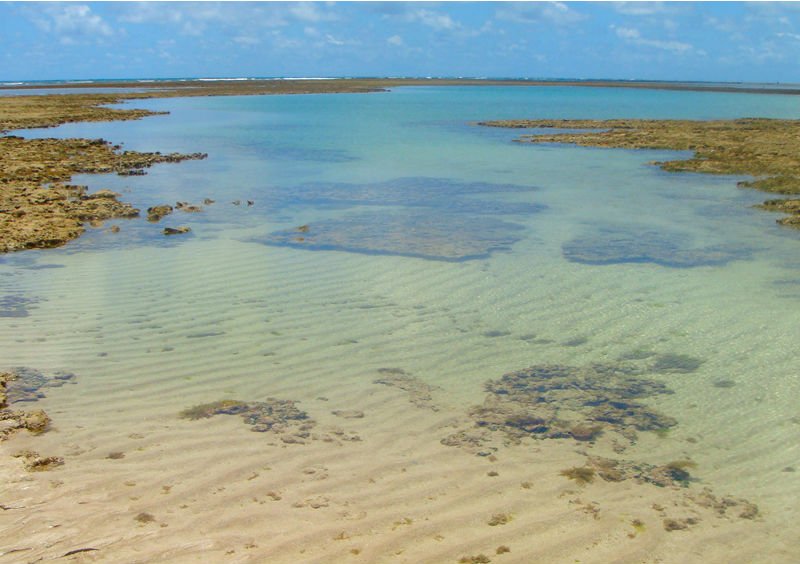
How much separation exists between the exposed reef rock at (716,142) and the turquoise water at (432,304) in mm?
2905

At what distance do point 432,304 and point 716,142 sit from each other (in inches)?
878

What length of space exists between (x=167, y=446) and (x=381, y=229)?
26.4 ft

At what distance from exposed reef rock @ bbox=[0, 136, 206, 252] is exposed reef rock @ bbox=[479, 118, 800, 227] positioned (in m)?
12.8

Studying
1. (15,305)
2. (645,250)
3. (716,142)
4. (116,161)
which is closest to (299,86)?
(716,142)

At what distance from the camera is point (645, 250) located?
36.0ft

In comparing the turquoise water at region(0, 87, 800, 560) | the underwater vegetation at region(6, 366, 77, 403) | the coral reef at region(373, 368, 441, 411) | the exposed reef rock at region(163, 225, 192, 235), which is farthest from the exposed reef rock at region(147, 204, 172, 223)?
the coral reef at region(373, 368, 441, 411)

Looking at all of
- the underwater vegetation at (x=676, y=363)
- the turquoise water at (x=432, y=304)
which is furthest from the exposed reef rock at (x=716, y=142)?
the underwater vegetation at (x=676, y=363)

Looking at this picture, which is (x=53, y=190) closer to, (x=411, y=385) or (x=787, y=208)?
(x=411, y=385)

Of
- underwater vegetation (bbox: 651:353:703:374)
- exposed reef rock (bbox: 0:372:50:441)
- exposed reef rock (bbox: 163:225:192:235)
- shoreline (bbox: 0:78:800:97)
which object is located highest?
shoreline (bbox: 0:78:800:97)

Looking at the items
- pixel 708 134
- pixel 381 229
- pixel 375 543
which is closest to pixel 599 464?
pixel 375 543

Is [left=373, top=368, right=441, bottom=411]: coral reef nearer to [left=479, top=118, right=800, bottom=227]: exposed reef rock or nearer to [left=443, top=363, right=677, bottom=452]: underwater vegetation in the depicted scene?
[left=443, top=363, right=677, bottom=452]: underwater vegetation

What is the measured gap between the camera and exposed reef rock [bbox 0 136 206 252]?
38.3 feet

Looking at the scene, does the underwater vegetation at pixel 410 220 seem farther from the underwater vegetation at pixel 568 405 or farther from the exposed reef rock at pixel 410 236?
the underwater vegetation at pixel 568 405

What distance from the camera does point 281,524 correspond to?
13.1ft
